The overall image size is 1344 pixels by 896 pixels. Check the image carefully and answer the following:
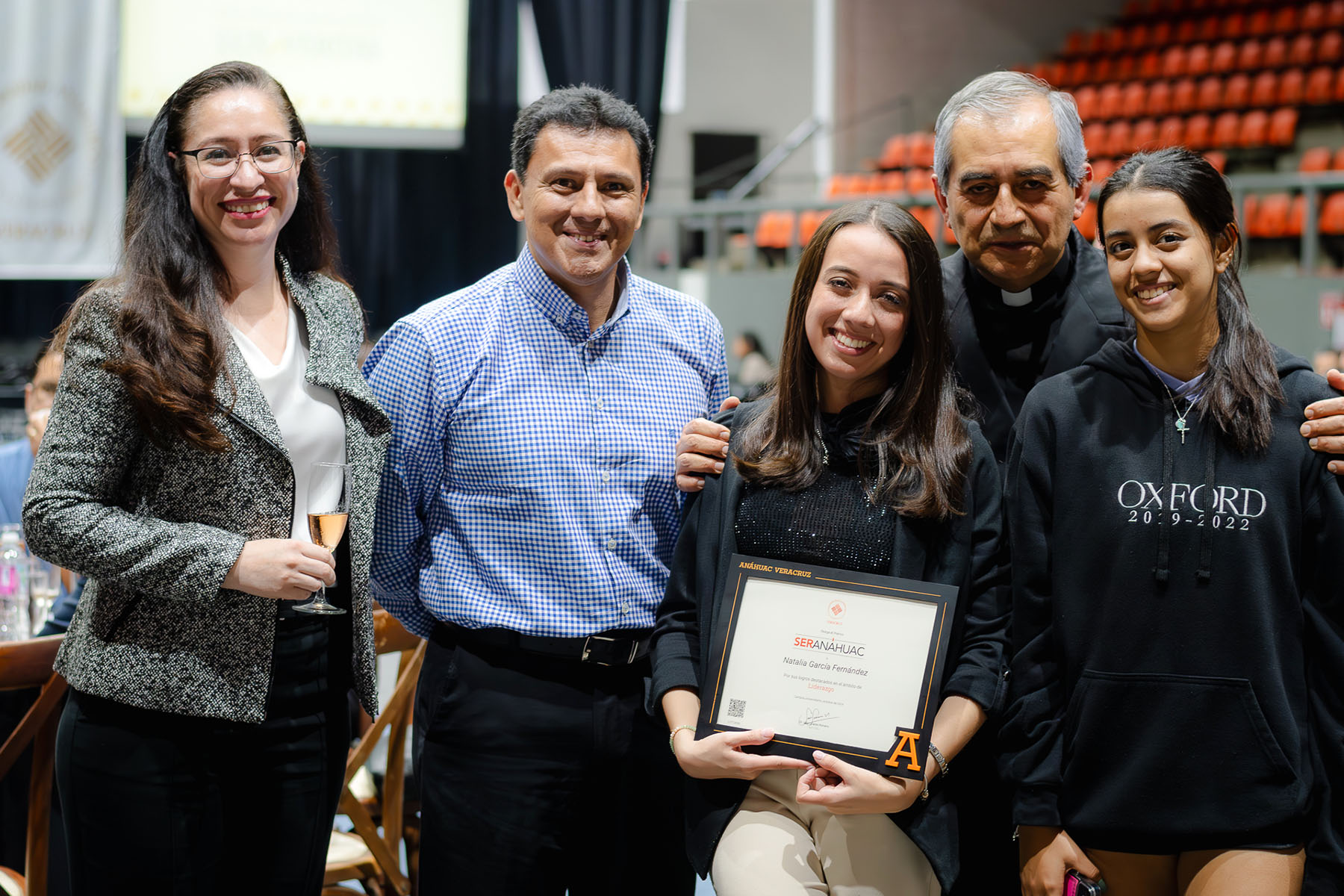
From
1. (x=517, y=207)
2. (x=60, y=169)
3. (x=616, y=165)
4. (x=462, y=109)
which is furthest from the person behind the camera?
(x=462, y=109)

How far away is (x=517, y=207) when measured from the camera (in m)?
2.18

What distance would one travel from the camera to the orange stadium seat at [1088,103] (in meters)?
12.5

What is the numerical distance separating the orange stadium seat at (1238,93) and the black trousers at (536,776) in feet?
37.8

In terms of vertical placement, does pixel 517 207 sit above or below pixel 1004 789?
above

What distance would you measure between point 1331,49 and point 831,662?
11.9 m

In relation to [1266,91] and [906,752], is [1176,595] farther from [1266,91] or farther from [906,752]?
[1266,91]

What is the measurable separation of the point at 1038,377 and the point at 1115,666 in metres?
0.59

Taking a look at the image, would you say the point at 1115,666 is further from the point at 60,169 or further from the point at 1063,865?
the point at 60,169

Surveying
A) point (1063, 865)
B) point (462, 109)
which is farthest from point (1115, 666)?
point (462, 109)

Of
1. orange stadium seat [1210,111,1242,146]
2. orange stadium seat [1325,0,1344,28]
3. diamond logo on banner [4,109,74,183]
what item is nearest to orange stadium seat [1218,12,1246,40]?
orange stadium seat [1325,0,1344,28]

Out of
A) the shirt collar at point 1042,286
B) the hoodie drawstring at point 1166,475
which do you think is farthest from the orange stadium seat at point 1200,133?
the hoodie drawstring at point 1166,475

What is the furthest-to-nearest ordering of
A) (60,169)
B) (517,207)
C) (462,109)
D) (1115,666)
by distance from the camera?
1. (462,109)
2. (60,169)
3. (517,207)
4. (1115,666)

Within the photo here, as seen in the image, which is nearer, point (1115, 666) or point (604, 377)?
point (1115, 666)

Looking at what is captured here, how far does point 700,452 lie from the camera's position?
75.5 inches
